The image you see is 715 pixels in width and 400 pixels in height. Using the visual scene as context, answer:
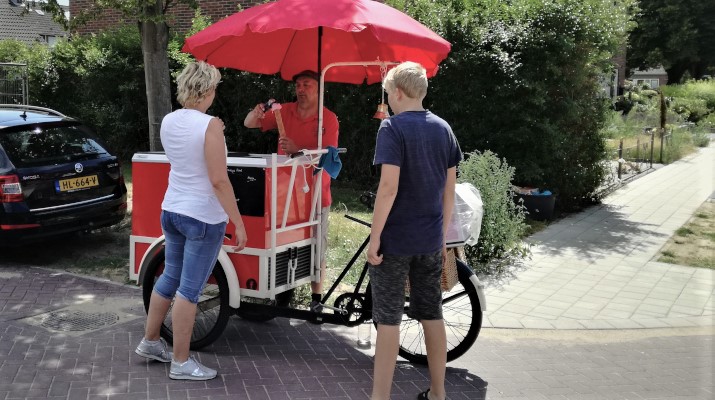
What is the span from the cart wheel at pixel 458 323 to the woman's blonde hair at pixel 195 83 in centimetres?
169

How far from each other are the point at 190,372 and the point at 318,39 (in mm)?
2483

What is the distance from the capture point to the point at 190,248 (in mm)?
3965

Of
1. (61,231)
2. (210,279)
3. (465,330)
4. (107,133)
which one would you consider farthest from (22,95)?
(465,330)

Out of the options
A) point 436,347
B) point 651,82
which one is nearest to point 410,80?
point 436,347

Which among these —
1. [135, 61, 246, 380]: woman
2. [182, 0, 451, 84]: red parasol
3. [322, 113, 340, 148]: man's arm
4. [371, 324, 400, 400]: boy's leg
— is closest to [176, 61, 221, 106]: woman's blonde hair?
[135, 61, 246, 380]: woman

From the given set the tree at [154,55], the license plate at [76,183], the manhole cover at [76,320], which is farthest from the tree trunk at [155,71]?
the manhole cover at [76,320]

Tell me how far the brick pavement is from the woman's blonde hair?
1.70 metres

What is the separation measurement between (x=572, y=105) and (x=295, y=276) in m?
6.36

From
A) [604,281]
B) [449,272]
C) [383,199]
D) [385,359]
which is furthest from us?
[604,281]

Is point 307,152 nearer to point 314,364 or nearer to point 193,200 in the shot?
point 193,200

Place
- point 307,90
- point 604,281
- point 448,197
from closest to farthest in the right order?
1. point 448,197
2. point 307,90
3. point 604,281

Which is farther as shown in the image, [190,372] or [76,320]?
[76,320]

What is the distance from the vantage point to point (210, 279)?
15.2 ft

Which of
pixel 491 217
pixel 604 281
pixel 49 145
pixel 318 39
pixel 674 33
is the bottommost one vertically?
pixel 604 281
